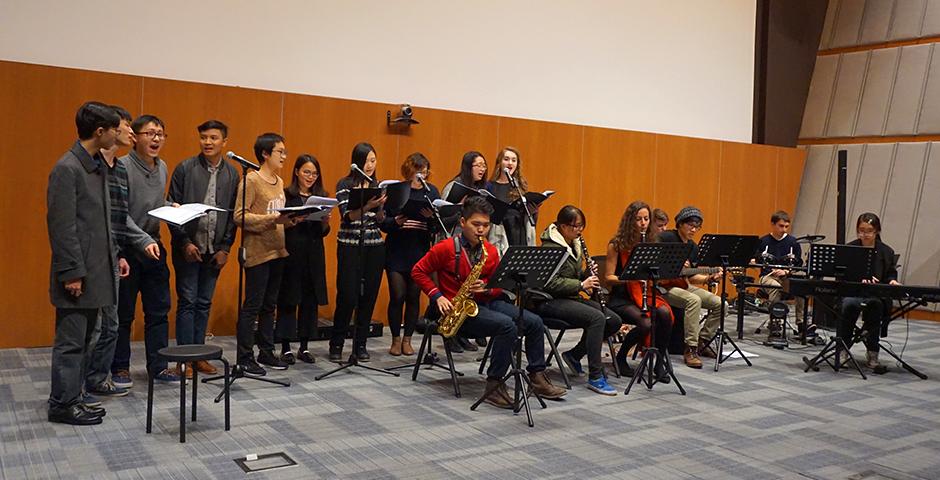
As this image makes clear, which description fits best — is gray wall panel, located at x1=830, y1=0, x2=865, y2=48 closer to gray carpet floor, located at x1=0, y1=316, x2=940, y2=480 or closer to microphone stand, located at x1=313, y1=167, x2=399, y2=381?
gray carpet floor, located at x1=0, y1=316, x2=940, y2=480

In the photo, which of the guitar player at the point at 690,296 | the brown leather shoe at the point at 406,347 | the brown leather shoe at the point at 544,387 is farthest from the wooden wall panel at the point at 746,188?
the brown leather shoe at the point at 544,387

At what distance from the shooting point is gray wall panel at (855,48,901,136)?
11.0 m

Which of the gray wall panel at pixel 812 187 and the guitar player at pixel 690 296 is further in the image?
the gray wall panel at pixel 812 187

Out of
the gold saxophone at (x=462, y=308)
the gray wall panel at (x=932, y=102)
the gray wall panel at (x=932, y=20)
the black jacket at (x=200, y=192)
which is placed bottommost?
the gold saxophone at (x=462, y=308)

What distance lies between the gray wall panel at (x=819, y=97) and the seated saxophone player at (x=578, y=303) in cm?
757

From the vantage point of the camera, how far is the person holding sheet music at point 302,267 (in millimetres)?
5684

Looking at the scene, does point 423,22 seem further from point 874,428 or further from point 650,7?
point 874,428

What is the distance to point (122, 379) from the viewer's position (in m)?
4.92

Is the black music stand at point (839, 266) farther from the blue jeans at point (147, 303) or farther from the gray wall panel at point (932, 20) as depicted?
the gray wall panel at point (932, 20)

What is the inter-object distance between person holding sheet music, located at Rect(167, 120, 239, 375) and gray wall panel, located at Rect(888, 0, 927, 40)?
387 inches

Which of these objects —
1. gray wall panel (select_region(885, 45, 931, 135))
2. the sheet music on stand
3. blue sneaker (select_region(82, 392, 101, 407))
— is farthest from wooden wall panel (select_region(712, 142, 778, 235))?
blue sneaker (select_region(82, 392, 101, 407))

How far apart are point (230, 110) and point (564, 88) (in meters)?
4.25

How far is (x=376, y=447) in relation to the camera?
399 centimetres

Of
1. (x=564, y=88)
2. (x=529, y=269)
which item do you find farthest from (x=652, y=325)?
(x=564, y=88)
